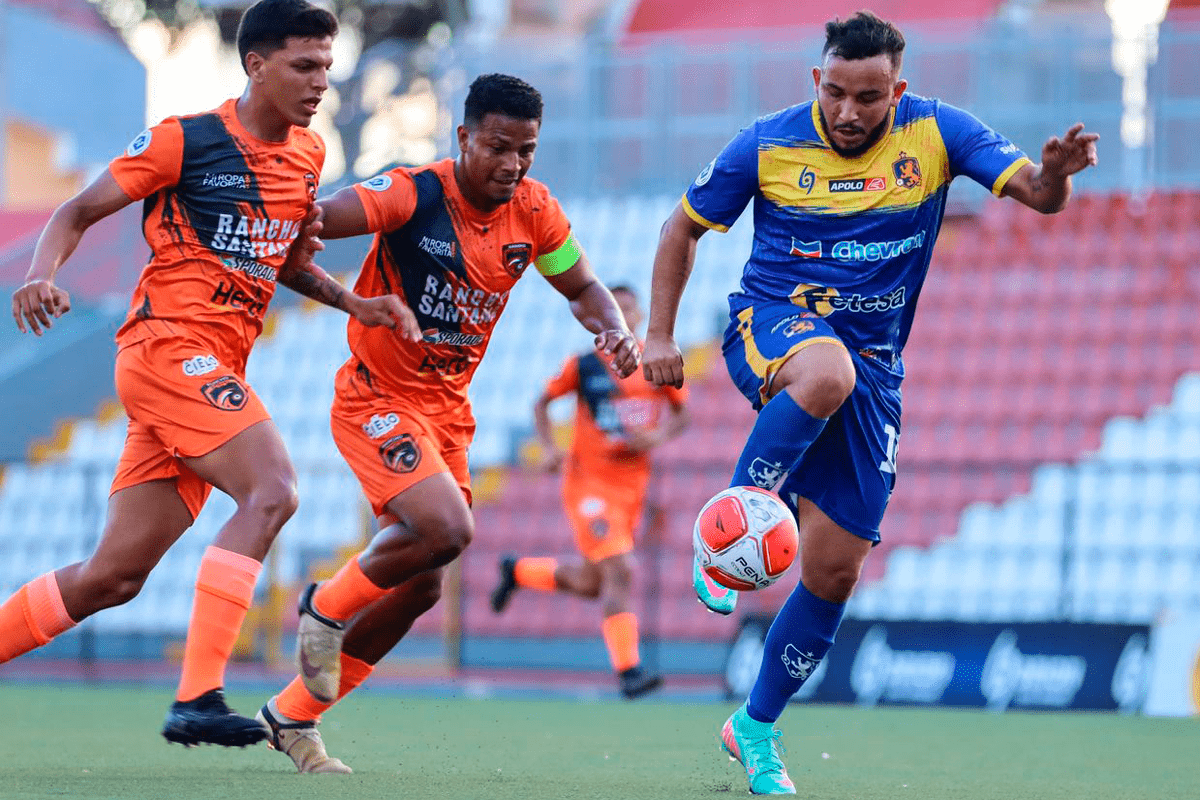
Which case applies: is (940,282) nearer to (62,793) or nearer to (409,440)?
(409,440)

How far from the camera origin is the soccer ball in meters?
5.04

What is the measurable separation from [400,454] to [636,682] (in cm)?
437

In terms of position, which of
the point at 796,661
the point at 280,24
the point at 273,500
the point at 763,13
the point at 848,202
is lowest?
the point at 796,661

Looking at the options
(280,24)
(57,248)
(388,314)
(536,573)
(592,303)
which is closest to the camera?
(57,248)

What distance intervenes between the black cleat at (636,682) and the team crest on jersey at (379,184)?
4.72 metres

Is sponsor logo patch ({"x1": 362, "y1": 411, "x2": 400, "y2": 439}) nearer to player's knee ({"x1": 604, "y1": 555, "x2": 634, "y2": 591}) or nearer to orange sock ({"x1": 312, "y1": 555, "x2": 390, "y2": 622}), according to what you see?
orange sock ({"x1": 312, "y1": 555, "x2": 390, "y2": 622})

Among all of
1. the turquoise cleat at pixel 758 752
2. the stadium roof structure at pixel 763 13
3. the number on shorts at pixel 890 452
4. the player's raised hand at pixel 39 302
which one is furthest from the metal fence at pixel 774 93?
the player's raised hand at pixel 39 302

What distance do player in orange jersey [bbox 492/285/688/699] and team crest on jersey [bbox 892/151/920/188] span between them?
16.3 feet

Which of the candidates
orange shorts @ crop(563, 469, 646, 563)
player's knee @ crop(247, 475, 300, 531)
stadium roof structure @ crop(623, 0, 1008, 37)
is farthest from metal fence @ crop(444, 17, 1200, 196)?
player's knee @ crop(247, 475, 300, 531)

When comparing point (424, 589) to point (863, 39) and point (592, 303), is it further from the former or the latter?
point (863, 39)

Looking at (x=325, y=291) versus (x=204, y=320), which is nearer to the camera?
(x=204, y=320)

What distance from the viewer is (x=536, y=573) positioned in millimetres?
10812

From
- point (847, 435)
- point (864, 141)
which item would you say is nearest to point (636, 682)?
point (847, 435)

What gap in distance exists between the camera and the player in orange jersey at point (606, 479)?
33.7 ft
